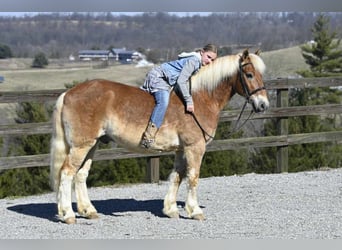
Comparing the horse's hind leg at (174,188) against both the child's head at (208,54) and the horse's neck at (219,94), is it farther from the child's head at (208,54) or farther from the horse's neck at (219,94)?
the child's head at (208,54)

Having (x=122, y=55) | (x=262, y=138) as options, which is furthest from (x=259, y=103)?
(x=122, y=55)

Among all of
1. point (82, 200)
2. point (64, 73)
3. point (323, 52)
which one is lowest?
point (323, 52)

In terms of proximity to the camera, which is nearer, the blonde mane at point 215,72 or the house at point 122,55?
the blonde mane at point 215,72

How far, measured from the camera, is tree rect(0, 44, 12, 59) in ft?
69.9

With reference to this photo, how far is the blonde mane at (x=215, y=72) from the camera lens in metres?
6.22

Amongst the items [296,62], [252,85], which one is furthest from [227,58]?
[296,62]

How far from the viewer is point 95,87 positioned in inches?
240

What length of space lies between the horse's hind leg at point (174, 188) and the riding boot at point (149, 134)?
1.51ft

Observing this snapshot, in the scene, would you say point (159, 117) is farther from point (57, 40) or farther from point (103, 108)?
point (57, 40)

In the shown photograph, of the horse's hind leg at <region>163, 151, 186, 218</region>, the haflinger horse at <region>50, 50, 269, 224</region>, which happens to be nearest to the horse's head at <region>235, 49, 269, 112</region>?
the haflinger horse at <region>50, 50, 269, 224</region>

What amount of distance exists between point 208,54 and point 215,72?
0.65ft

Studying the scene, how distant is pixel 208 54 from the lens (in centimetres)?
627

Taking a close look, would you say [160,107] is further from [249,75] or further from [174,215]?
[174,215]

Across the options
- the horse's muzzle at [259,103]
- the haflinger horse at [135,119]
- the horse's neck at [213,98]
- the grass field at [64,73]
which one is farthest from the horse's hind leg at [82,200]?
the grass field at [64,73]
